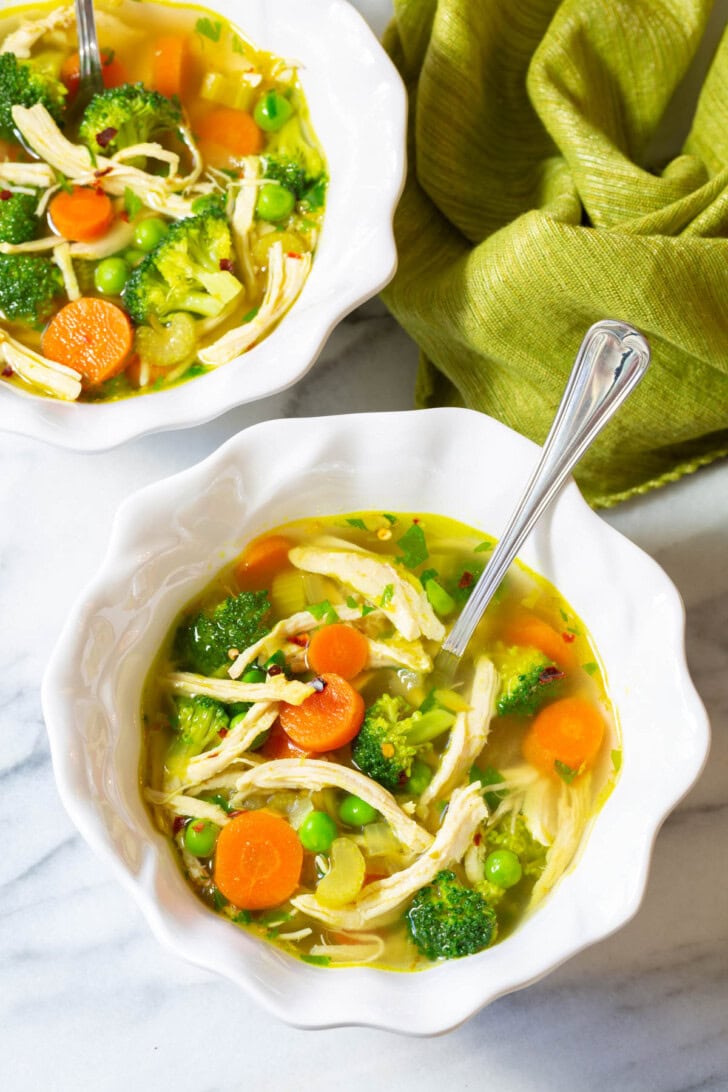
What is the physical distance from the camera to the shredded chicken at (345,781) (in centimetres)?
265

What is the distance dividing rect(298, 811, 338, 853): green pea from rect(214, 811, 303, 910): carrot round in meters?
0.03

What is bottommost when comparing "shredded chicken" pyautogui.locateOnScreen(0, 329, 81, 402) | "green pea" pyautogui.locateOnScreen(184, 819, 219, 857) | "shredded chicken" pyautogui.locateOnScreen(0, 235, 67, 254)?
"green pea" pyautogui.locateOnScreen(184, 819, 219, 857)

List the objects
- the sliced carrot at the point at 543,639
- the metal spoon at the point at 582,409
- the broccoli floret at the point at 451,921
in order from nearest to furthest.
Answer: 1. the metal spoon at the point at 582,409
2. the broccoli floret at the point at 451,921
3. the sliced carrot at the point at 543,639

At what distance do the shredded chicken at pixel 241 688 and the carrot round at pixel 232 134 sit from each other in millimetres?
1363

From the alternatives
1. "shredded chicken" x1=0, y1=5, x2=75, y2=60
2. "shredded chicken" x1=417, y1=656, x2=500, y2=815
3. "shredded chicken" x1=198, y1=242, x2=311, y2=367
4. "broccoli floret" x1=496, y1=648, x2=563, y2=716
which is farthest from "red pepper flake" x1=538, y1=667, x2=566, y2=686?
"shredded chicken" x1=0, y1=5, x2=75, y2=60

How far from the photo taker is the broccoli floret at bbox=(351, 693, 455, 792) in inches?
105

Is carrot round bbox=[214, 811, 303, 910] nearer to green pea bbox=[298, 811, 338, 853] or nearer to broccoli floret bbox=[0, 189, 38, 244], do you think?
green pea bbox=[298, 811, 338, 853]

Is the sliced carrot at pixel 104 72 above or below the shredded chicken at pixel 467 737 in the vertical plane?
above

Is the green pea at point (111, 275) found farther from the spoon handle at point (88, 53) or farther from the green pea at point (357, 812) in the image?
the green pea at point (357, 812)

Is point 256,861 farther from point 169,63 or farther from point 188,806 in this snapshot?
point 169,63

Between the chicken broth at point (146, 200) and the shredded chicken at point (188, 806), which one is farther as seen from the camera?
the chicken broth at point (146, 200)

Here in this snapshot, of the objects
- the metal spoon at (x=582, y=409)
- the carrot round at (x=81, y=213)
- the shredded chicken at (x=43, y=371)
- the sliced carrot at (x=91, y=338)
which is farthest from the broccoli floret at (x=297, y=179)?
the metal spoon at (x=582, y=409)

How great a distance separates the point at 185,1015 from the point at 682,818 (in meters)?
1.30

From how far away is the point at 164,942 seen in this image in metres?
2.39
